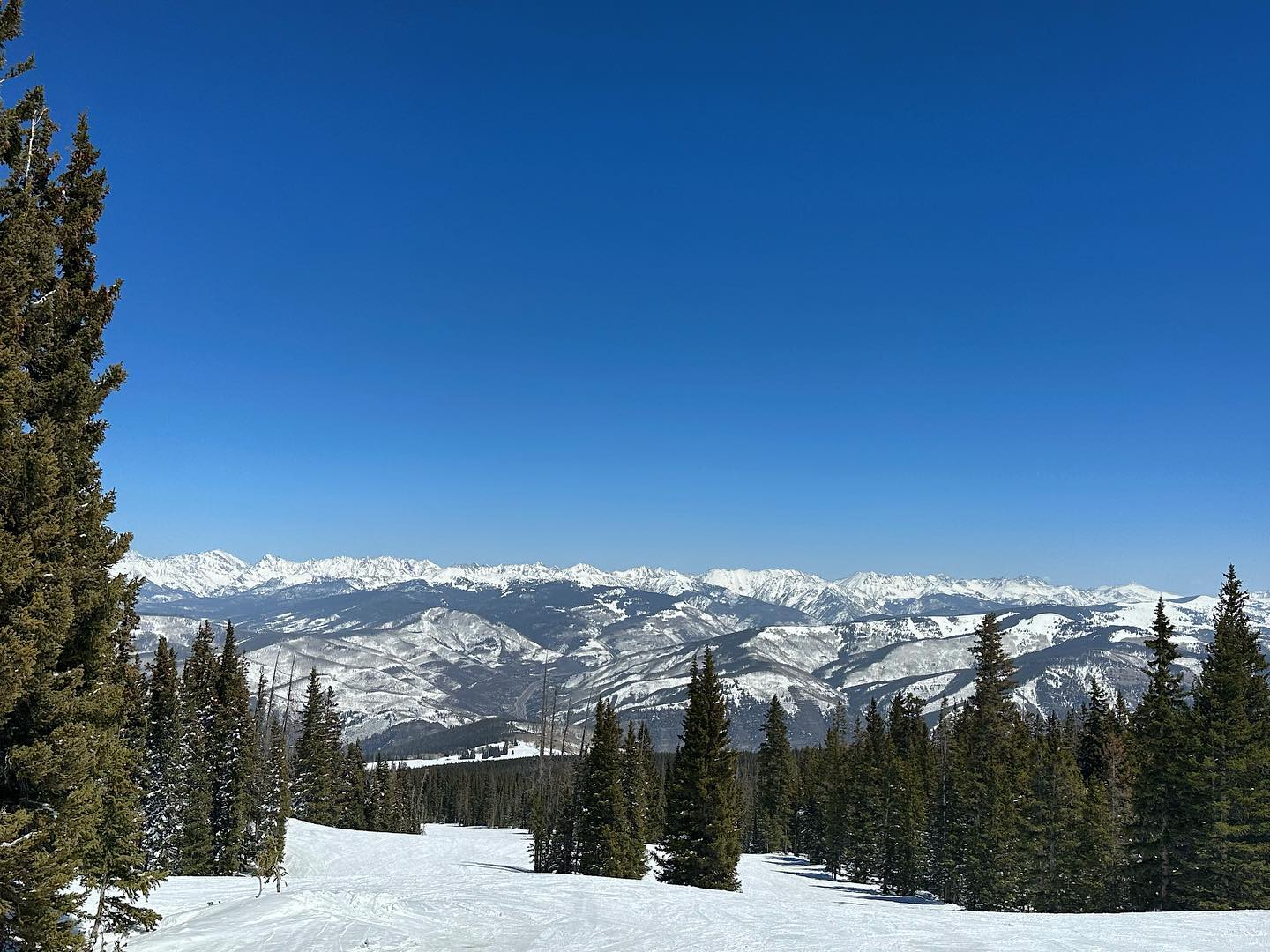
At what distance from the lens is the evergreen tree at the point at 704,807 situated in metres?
39.4

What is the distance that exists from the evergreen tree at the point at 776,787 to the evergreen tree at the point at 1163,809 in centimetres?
5258

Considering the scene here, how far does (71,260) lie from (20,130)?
2266 mm

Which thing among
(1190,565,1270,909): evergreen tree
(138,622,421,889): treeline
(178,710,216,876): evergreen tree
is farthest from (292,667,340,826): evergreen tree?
(1190,565,1270,909): evergreen tree

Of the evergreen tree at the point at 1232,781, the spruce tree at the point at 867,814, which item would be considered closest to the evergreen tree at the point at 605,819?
the spruce tree at the point at 867,814

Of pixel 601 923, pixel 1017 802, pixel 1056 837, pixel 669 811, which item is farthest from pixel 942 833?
Result: pixel 601 923

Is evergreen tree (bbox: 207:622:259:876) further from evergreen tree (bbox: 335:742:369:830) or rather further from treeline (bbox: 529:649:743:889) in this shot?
evergreen tree (bbox: 335:742:369:830)

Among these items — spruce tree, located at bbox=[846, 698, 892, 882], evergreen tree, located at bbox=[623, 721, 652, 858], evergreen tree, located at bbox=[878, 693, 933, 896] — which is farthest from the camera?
spruce tree, located at bbox=[846, 698, 892, 882]

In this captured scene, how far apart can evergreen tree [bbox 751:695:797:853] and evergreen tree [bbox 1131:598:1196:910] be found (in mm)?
52579

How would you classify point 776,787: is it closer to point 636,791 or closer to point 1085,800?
point 636,791

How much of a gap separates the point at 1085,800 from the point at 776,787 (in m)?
50.4

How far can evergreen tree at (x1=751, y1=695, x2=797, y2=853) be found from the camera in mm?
90375

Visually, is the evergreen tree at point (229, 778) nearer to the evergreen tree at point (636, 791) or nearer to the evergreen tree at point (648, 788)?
the evergreen tree at point (636, 791)

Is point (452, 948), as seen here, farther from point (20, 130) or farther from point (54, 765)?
point (20, 130)

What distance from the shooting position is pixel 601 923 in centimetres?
2055
